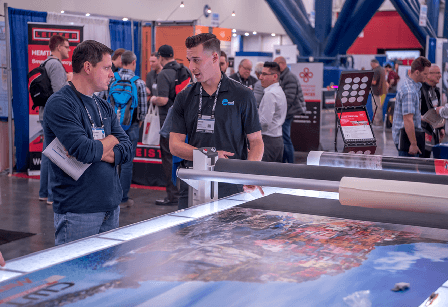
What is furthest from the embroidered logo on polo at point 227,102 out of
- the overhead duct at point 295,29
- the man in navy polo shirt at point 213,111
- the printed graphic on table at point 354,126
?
the overhead duct at point 295,29

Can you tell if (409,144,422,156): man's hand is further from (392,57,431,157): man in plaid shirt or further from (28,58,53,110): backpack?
(28,58,53,110): backpack

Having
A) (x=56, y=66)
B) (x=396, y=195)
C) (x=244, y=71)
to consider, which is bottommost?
(x=396, y=195)

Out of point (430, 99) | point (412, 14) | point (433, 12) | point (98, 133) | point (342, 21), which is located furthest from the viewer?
point (433, 12)

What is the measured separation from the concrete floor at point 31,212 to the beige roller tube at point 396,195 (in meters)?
2.87

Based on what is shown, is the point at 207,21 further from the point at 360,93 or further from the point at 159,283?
the point at 159,283

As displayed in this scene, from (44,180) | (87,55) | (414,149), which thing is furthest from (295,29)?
(87,55)

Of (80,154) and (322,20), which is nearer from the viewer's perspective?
(80,154)

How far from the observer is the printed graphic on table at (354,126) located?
5.51 metres

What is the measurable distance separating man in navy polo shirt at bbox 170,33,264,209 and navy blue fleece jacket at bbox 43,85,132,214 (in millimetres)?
483

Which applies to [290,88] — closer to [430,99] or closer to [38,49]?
[430,99]

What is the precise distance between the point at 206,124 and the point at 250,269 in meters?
1.53

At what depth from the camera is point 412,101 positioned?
470cm

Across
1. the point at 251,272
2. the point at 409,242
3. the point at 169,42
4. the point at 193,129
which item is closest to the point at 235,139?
the point at 193,129

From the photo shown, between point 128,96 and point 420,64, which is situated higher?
point 420,64
